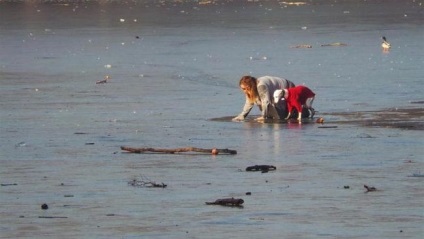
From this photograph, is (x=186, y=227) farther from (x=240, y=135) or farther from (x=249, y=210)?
(x=240, y=135)

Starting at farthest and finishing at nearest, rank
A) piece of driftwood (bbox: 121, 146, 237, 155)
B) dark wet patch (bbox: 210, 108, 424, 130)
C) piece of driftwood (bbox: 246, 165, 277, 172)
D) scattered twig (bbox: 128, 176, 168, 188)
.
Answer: dark wet patch (bbox: 210, 108, 424, 130) → piece of driftwood (bbox: 121, 146, 237, 155) → piece of driftwood (bbox: 246, 165, 277, 172) → scattered twig (bbox: 128, 176, 168, 188)

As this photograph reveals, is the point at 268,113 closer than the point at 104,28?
Yes

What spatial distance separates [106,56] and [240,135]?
18.6 m

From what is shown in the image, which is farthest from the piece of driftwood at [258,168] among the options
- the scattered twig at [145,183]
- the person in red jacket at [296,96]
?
the person in red jacket at [296,96]

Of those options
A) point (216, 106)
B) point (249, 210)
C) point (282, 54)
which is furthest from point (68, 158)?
point (282, 54)

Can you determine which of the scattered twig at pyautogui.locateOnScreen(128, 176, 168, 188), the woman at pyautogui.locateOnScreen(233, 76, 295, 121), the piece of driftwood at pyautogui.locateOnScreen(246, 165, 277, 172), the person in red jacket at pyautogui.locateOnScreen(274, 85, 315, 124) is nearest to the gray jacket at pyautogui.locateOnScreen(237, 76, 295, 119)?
the woman at pyautogui.locateOnScreen(233, 76, 295, 121)

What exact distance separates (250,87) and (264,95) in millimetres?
233

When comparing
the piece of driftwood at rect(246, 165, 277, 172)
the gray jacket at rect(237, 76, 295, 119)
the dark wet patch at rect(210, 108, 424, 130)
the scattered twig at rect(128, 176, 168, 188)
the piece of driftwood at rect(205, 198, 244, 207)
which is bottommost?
the scattered twig at rect(128, 176, 168, 188)

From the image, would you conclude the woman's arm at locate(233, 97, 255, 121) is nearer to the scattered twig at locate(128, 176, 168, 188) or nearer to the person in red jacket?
the person in red jacket

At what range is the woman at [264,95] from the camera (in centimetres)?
2123

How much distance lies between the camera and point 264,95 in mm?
21297

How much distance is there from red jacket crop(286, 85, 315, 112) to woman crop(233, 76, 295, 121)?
0.14m

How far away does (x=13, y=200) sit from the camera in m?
14.4

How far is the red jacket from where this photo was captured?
835 inches
